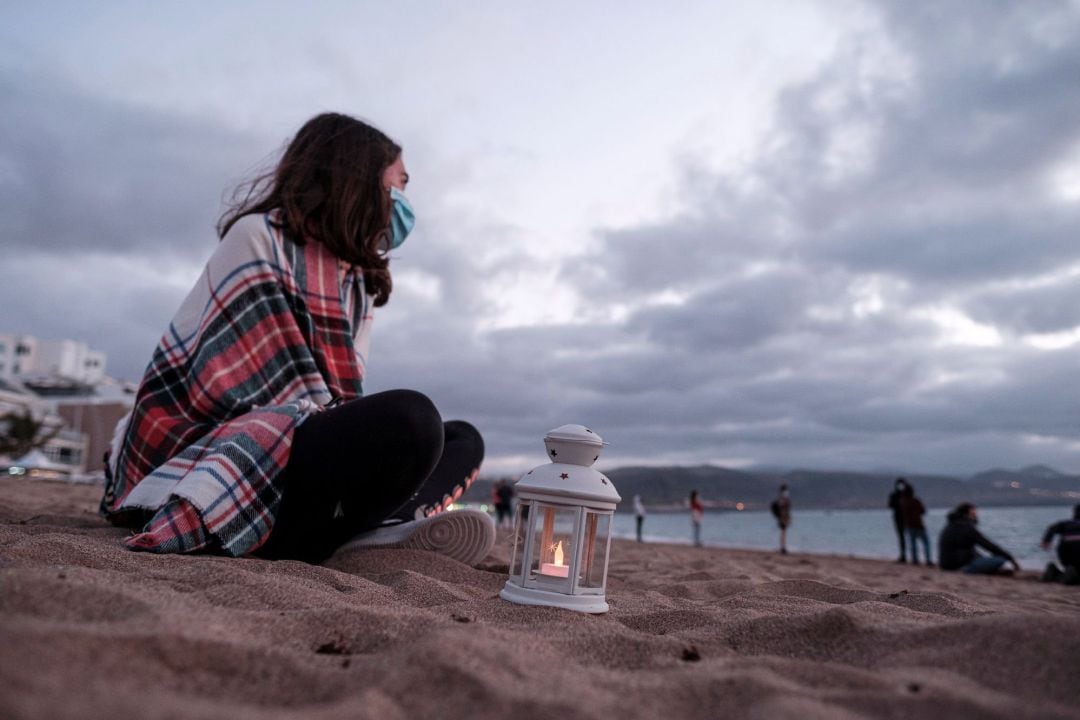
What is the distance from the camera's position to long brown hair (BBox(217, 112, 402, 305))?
2592 mm

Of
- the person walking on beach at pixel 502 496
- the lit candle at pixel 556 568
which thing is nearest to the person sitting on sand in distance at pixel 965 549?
the lit candle at pixel 556 568

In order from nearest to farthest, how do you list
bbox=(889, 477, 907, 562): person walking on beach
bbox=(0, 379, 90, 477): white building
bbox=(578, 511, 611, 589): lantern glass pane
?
1. bbox=(578, 511, 611, 589): lantern glass pane
2. bbox=(889, 477, 907, 562): person walking on beach
3. bbox=(0, 379, 90, 477): white building

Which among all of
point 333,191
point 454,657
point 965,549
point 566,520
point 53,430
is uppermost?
point 333,191

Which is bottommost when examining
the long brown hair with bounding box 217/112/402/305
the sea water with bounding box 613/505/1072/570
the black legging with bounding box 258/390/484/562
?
the sea water with bounding box 613/505/1072/570

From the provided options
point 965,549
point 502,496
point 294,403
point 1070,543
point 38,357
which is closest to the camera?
point 294,403

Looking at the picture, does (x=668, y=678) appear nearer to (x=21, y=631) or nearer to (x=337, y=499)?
(x=21, y=631)

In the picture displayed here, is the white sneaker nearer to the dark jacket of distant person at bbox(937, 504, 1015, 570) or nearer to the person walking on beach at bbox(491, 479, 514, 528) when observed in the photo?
the dark jacket of distant person at bbox(937, 504, 1015, 570)

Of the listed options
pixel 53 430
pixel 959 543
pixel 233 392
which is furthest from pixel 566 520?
pixel 53 430

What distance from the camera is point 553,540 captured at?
A: 2051 mm

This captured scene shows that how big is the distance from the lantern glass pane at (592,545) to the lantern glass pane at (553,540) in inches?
1.9

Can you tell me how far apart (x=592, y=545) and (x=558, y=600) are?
224mm

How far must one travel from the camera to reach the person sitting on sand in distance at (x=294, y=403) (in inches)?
84.7

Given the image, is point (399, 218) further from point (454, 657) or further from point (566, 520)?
point (454, 657)

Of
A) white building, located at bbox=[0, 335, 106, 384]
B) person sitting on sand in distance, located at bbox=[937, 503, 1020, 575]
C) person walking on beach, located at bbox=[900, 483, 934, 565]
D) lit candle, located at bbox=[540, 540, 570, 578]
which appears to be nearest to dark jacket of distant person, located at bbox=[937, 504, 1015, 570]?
person sitting on sand in distance, located at bbox=[937, 503, 1020, 575]
